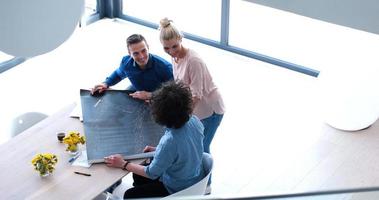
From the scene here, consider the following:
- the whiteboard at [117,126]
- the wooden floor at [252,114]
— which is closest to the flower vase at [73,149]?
the whiteboard at [117,126]

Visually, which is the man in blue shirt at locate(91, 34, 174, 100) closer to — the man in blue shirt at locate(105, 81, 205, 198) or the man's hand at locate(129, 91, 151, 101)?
the man's hand at locate(129, 91, 151, 101)

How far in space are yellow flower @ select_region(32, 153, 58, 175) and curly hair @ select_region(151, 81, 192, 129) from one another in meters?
0.59

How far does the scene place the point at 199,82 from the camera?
327cm

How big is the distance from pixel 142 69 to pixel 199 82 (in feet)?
1.32

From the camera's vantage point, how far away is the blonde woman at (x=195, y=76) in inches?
126

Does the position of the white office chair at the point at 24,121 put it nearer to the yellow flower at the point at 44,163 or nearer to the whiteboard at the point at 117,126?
the whiteboard at the point at 117,126

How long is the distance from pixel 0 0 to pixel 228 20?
5.19 metres

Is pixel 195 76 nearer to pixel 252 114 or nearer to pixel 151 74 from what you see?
pixel 151 74

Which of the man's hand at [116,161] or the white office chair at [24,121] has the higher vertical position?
the man's hand at [116,161]

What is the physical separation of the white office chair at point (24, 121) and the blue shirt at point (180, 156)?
102 cm

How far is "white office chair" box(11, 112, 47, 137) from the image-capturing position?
346cm

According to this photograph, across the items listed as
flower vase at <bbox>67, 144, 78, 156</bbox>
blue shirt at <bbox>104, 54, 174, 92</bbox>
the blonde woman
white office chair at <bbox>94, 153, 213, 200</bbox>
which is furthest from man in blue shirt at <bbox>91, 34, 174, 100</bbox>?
white office chair at <bbox>94, 153, 213, 200</bbox>

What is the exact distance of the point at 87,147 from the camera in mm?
2992

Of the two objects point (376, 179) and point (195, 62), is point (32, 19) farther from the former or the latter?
point (376, 179)
